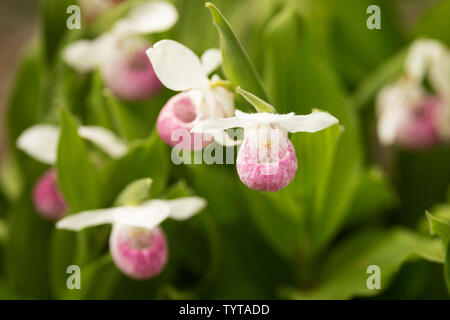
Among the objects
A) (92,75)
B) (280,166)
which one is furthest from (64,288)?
(280,166)

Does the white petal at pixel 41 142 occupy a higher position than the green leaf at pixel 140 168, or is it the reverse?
the white petal at pixel 41 142

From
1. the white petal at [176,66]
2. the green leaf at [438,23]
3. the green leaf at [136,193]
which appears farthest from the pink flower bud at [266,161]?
the green leaf at [438,23]

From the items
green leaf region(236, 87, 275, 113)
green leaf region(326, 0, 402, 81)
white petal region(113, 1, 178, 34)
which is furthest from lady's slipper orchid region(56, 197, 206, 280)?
green leaf region(326, 0, 402, 81)

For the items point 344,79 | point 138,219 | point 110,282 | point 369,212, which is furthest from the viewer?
point 344,79

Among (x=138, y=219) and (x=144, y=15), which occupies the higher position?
(x=144, y=15)

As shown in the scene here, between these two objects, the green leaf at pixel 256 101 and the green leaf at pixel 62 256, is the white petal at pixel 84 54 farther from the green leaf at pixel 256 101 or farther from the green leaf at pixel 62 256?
the green leaf at pixel 256 101

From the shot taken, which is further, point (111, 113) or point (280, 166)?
point (111, 113)
